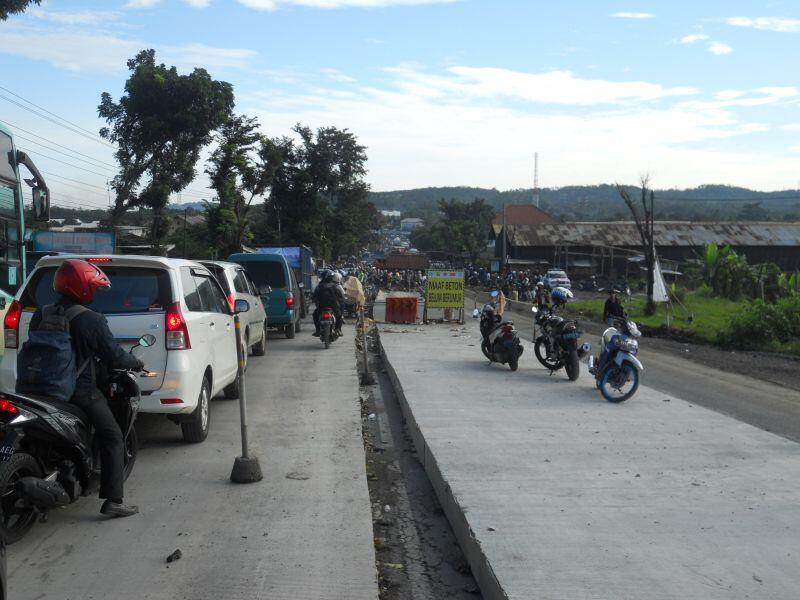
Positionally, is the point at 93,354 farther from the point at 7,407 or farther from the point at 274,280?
the point at 274,280

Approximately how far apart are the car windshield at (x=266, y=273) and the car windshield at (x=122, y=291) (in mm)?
11070

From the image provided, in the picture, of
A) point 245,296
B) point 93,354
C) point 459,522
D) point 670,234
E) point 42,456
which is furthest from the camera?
point 670,234

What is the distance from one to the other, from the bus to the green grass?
16.7m

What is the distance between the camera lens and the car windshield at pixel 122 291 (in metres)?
7.29

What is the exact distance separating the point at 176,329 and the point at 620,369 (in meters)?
5.90

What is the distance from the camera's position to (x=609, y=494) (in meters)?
6.08

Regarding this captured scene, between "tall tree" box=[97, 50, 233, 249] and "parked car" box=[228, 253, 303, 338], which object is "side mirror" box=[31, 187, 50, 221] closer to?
"parked car" box=[228, 253, 303, 338]

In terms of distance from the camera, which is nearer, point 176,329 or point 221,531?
point 221,531

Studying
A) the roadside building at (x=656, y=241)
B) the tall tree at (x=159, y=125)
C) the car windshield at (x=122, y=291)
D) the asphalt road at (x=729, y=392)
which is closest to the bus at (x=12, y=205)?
the car windshield at (x=122, y=291)

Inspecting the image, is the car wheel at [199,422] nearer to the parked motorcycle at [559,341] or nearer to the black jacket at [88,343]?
the black jacket at [88,343]

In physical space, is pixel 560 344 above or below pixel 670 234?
below

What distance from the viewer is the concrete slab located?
4480mm

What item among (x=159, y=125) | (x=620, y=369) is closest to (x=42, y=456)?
(x=620, y=369)

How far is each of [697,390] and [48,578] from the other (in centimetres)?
1055
